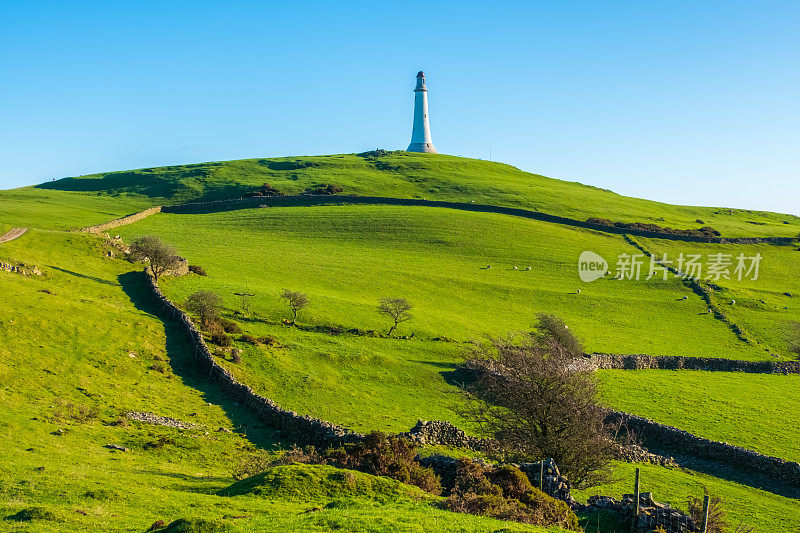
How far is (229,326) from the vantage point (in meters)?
50.7

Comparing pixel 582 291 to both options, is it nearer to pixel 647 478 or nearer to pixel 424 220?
pixel 424 220

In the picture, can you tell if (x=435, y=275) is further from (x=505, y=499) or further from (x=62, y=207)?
(x=62, y=207)

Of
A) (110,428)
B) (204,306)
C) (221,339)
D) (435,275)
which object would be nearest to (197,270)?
(204,306)

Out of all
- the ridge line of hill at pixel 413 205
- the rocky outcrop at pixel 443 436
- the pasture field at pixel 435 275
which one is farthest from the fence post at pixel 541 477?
the ridge line of hill at pixel 413 205

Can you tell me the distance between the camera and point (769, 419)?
1838 inches

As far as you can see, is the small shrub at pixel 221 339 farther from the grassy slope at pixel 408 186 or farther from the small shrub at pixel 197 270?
the grassy slope at pixel 408 186

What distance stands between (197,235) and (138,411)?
60.4m

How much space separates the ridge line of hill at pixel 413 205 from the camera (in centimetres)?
10800

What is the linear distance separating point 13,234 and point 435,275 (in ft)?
157

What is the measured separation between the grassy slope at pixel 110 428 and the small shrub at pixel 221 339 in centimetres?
254

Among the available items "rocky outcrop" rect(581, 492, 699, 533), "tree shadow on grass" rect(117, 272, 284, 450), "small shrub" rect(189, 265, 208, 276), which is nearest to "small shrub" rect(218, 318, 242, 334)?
"tree shadow on grass" rect(117, 272, 284, 450)

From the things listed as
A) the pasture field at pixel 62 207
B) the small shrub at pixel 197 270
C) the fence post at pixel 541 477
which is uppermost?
the pasture field at pixel 62 207

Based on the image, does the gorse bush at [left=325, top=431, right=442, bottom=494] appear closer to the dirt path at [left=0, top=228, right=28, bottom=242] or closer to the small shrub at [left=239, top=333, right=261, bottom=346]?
the small shrub at [left=239, top=333, right=261, bottom=346]

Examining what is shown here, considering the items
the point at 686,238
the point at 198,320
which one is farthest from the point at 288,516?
the point at 686,238
